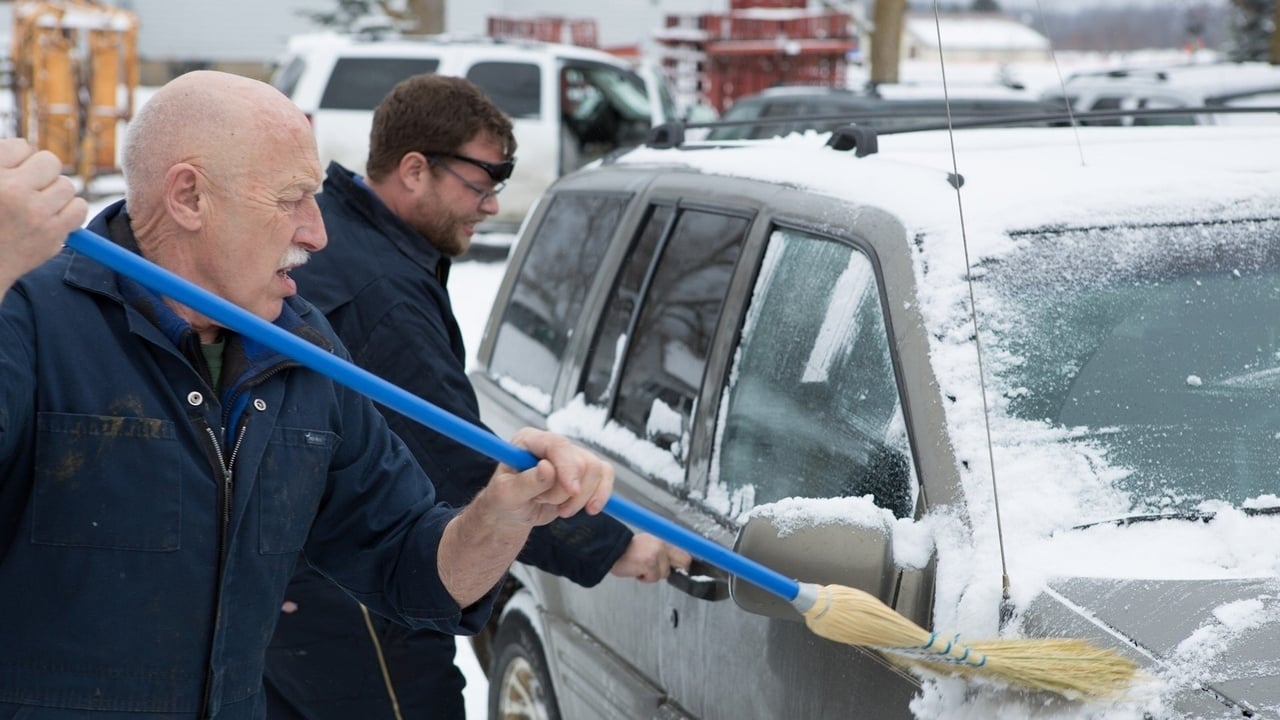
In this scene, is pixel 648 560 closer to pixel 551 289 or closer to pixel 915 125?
pixel 551 289

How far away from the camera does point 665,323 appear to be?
3.26m

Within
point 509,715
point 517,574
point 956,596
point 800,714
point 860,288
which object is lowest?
point 509,715

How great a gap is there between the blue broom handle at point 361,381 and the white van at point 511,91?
1193 centimetres

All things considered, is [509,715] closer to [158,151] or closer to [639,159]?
[639,159]

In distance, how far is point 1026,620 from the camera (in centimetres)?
203

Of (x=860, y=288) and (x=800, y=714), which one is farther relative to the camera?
(x=860, y=288)

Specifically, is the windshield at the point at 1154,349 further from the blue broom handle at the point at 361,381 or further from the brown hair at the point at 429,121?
the brown hair at the point at 429,121

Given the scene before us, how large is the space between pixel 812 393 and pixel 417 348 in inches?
32.6

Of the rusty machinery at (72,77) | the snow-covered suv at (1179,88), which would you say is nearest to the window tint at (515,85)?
the snow-covered suv at (1179,88)

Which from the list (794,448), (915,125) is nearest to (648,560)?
(794,448)

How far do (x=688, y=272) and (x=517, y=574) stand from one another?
1065 millimetres

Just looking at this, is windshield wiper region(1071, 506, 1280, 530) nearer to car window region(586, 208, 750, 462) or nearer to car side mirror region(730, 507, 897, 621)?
car side mirror region(730, 507, 897, 621)

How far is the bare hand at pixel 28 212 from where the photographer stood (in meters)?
1.64

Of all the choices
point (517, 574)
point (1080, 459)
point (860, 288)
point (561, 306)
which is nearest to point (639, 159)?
point (561, 306)
